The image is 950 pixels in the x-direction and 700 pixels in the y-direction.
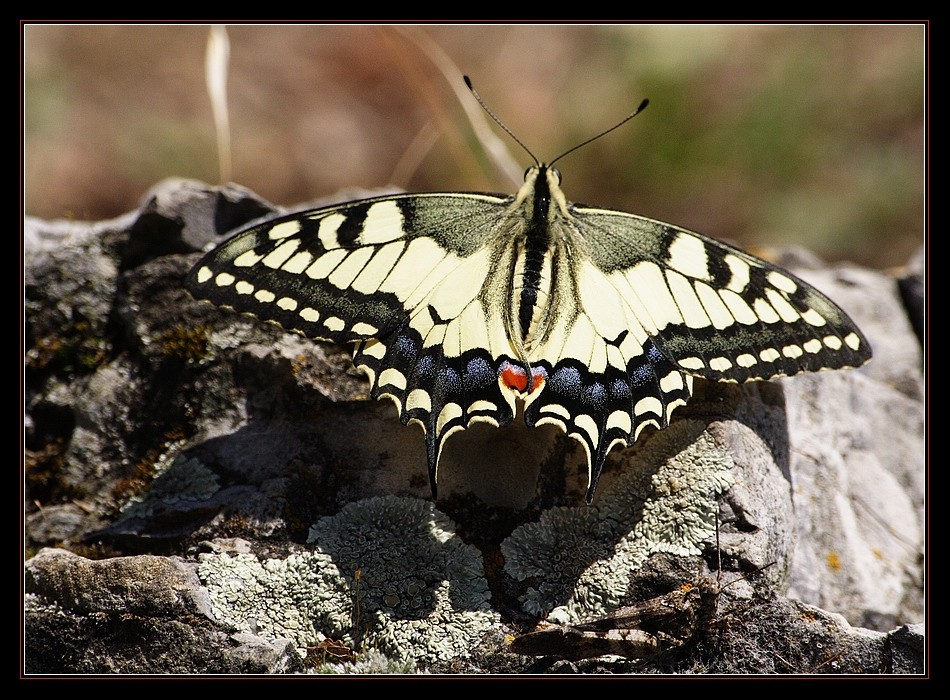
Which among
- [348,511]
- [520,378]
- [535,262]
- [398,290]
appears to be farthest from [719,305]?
[348,511]

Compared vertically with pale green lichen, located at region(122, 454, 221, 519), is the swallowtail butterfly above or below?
above

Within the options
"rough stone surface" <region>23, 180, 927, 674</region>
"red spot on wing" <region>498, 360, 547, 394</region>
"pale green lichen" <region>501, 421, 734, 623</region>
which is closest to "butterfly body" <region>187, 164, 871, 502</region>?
"red spot on wing" <region>498, 360, 547, 394</region>

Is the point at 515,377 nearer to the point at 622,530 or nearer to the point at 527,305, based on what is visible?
the point at 527,305

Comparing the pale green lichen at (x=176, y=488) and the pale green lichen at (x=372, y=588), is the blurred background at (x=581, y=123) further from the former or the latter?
the pale green lichen at (x=372, y=588)

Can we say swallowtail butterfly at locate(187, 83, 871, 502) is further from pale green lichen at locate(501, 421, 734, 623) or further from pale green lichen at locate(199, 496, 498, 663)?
pale green lichen at locate(199, 496, 498, 663)

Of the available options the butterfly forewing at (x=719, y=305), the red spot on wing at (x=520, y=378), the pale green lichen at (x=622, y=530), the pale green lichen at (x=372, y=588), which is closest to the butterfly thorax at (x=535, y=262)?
the red spot on wing at (x=520, y=378)

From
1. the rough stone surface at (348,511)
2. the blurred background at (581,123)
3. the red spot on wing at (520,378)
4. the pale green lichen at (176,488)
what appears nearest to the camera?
the rough stone surface at (348,511)
